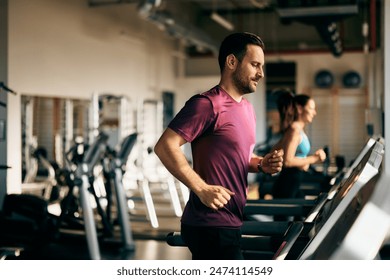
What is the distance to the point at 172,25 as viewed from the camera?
10.3 metres

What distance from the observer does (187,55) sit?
1478 centimetres

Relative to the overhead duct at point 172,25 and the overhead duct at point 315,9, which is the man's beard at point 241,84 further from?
the overhead duct at point 172,25

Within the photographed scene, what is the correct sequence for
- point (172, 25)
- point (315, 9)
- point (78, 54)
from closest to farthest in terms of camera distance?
point (315, 9)
point (78, 54)
point (172, 25)

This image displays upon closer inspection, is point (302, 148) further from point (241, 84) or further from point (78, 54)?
point (78, 54)

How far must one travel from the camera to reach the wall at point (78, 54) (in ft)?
24.7

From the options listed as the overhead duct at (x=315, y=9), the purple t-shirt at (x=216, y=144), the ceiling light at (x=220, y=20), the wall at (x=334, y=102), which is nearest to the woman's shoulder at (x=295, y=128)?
the purple t-shirt at (x=216, y=144)

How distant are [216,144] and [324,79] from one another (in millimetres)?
12006

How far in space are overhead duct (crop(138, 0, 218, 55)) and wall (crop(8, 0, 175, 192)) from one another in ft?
3.07

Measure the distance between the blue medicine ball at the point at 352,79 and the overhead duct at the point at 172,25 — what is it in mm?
3108

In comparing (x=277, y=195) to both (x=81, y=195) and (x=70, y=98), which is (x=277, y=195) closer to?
(x=81, y=195)

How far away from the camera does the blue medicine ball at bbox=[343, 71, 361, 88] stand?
44.7ft

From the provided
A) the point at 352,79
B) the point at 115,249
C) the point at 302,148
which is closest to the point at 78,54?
the point at 115,249

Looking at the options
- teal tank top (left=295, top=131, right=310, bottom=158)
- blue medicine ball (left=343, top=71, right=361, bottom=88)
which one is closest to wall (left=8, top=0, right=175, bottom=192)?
blue medicine ball (left=343, top=71, right=361, bottom=88)

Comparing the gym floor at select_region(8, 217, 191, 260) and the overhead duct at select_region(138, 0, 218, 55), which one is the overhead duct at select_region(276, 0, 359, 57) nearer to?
the overhead duct at select_region(138, 0, 218, 55)
